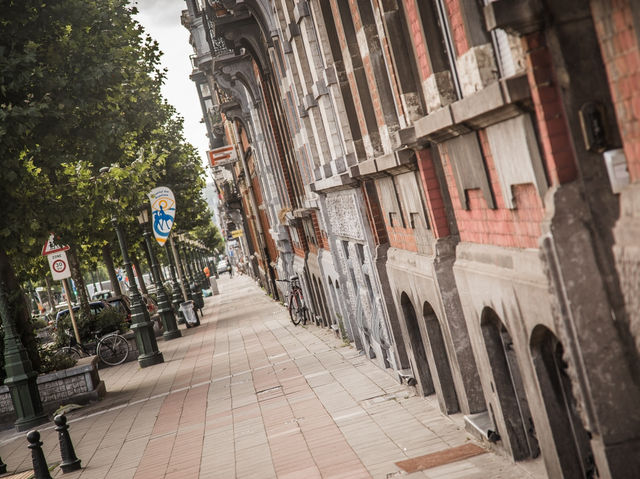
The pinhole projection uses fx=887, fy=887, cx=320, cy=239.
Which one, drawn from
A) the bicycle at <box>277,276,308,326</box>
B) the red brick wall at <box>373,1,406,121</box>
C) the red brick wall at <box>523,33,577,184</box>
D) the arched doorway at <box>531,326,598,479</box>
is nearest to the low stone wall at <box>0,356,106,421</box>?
the bicycle at <box>277,276,308,326</box>

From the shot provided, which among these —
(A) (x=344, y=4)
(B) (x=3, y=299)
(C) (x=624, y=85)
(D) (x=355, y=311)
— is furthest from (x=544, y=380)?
(B) (x=3, y=299)

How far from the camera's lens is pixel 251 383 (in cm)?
1538

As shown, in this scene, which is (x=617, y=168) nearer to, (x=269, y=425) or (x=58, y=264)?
(x=269, y=425)

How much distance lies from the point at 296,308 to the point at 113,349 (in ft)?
17.7

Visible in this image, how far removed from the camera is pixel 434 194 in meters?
8.77

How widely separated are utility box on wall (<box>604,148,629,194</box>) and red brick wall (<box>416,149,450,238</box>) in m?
4.06

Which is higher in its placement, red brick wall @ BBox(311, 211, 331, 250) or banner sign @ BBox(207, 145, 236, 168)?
banner sign @ BBox(207, 145, 236, 168)

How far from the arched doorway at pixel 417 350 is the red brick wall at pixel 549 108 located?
587cm

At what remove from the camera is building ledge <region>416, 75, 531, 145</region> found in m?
5.25

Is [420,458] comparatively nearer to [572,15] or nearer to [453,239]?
A: [453,239]

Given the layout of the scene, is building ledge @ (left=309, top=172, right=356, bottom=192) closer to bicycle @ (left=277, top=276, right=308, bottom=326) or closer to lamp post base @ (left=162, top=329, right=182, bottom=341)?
bicycle @ (left=277, top=276, right=308, bottom=326)

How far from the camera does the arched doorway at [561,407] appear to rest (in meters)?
6.04

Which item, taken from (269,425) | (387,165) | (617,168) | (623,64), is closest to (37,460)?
(269,425)

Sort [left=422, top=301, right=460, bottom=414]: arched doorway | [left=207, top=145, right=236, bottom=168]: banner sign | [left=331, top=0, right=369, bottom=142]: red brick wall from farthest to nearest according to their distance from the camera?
[left=207, top=145, right=236, bottom=168]: banner sign < [left=331, top=0, right=369, bottom=142]: red brick wall < [left=422, top=301, right=460, bottom=414]: arched doorway
